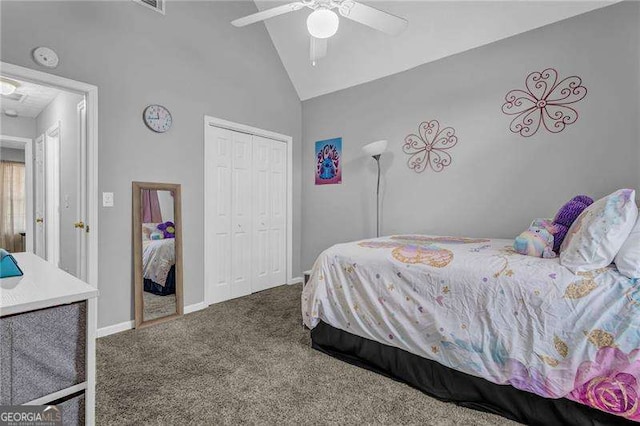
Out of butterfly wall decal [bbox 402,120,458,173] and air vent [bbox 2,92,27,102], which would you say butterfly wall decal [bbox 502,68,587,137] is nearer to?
butterfly wall decal [bbox 402,120,458,173]

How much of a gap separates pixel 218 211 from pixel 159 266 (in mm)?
823

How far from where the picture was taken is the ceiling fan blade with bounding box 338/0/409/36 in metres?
1.93

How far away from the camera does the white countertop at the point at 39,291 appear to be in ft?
2.86

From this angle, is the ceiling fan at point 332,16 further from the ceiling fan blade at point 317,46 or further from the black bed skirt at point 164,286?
the black bed skirt at point 164,286

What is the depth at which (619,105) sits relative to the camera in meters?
2.31

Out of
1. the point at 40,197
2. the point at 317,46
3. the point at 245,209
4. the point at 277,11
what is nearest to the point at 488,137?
the point at 317,46

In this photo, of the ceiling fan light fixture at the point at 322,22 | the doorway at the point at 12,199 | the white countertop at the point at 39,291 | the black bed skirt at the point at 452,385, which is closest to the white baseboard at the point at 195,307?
the black bed skirt at the point at 452,385

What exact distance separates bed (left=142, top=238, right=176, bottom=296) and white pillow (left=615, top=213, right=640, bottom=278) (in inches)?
126

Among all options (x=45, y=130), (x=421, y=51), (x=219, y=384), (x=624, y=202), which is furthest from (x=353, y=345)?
(x=45, y=130)

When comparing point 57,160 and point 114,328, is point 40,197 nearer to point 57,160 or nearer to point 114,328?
point 57,160

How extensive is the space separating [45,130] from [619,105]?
6312 millimetres

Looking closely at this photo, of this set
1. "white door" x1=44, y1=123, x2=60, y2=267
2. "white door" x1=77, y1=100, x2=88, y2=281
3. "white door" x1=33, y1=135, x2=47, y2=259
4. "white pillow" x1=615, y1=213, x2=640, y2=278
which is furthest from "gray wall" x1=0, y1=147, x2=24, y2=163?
"white pillow" x1=615, y1=213, x2=640, y2=278
